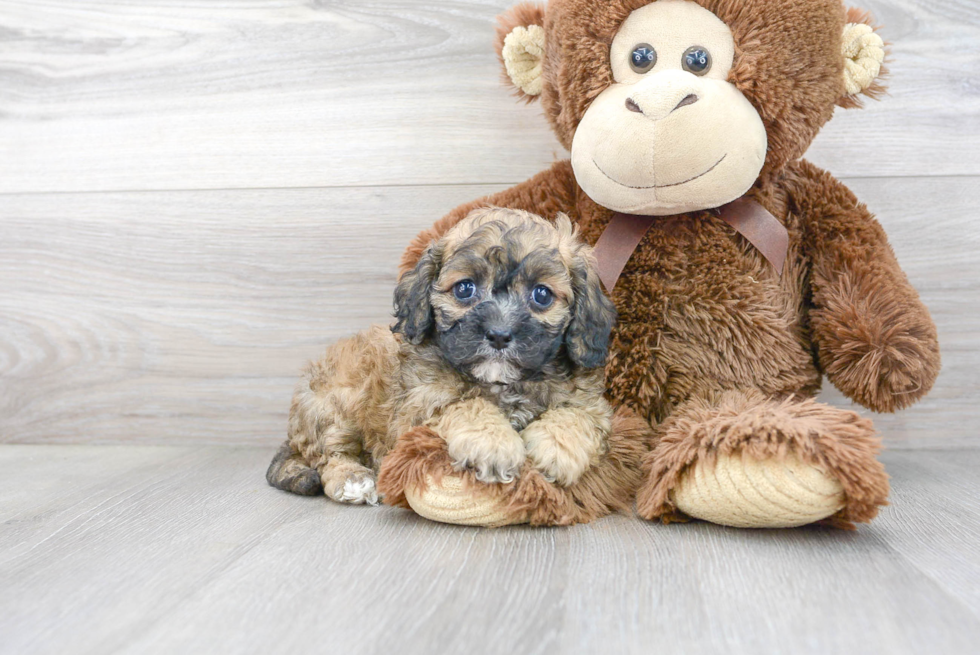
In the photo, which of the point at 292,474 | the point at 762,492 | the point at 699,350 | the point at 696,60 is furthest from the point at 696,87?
the point at 292,474

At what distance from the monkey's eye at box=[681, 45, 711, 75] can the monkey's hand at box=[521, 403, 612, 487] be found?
31.5 inches

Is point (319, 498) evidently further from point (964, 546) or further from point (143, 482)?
point (964, 546)

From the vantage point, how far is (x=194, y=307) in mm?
2566

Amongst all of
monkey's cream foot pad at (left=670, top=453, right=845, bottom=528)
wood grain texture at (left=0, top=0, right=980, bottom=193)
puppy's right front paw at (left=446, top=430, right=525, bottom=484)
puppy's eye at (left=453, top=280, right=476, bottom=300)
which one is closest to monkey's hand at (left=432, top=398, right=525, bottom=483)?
puppy's right front paw at (left=446, top=430, right=525, bottom=484)

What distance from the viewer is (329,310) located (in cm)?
252

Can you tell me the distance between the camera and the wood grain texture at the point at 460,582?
1.13m

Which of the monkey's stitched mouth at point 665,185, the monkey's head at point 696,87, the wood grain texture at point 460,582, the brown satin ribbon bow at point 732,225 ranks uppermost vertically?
the monkey's head at point 696,87

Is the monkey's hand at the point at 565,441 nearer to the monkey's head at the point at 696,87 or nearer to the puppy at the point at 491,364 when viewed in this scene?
the puppy at the point at 491,364

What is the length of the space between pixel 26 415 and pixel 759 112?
2.52 meters

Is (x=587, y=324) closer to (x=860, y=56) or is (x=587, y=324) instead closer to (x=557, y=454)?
(x=557, y=454)

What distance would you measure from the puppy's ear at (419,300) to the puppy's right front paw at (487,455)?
28cm

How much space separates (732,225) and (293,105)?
145cm

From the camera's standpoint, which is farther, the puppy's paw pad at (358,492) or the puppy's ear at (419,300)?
the puppy's paw pad at (358,492)

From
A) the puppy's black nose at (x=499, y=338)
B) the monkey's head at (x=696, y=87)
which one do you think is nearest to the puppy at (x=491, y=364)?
the puppy's black nose at (x=499, y=338)
